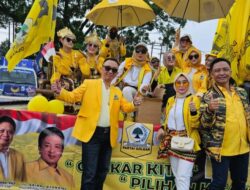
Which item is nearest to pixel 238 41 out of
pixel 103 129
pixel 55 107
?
pixel 103 129

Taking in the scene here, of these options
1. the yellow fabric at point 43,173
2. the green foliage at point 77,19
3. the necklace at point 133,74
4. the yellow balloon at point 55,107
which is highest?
the green foliage at point 77,19

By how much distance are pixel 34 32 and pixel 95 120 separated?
2321mm

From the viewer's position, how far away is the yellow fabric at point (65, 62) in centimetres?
686

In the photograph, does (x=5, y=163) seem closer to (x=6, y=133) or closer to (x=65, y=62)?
(x=6, y=133)

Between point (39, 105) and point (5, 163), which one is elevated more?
point (39, 105)

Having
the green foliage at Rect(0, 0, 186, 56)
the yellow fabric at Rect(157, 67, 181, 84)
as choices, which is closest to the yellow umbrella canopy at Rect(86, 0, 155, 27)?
the yellow fabric at Rect(157, 67, 181, 84)

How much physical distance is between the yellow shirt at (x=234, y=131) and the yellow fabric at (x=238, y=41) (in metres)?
1.83

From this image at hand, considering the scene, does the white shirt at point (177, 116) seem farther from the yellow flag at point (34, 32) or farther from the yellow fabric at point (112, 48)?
the yellow fabric at point (112, 48)

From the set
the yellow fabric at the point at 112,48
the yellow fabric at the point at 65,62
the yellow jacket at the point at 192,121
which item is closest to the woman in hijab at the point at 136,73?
the yellow fabric at the point at 65,62

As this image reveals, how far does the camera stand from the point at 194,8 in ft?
22.3

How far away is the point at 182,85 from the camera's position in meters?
4.75

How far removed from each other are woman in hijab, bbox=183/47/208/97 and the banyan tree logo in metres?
0.98

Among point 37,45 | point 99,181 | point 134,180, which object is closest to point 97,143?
point 99,181

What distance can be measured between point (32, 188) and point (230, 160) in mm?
2428
